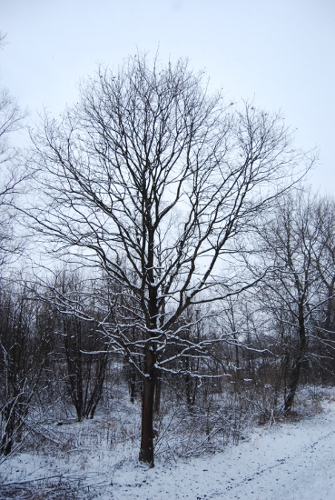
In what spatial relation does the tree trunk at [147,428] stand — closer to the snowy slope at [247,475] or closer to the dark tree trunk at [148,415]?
the dark tree trunk at [148,415]

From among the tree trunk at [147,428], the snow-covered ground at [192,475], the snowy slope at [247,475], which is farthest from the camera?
the tree trunk at [147,428]

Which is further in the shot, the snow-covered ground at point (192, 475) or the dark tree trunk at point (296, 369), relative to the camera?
the dark tree trunk at point (296, 369)

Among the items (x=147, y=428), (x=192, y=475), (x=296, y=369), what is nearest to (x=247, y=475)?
(x=192, y=475)

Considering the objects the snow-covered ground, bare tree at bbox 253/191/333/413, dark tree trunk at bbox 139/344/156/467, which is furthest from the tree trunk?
bare tree at bbox 253/191/333/413

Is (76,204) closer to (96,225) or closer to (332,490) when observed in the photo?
(96,225)

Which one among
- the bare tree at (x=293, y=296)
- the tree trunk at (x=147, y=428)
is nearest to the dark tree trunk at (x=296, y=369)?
the bare tree at (x=293, y=296)

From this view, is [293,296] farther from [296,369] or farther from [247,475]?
[247,475]

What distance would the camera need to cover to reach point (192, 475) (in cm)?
689

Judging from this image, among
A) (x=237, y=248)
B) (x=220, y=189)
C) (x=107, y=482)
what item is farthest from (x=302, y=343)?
(x=107, y=482)

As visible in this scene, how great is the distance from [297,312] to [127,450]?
34.1ft

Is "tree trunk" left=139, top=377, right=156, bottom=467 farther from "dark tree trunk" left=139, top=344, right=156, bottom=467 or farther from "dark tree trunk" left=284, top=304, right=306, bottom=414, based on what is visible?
"dark tree trunk" left=284, top=304, right=306, bottom=414

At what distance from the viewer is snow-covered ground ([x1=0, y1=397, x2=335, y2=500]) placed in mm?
5605

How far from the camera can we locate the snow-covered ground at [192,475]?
5.61 meters

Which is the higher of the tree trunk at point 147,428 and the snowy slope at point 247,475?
the tree trunk at point 147,428
